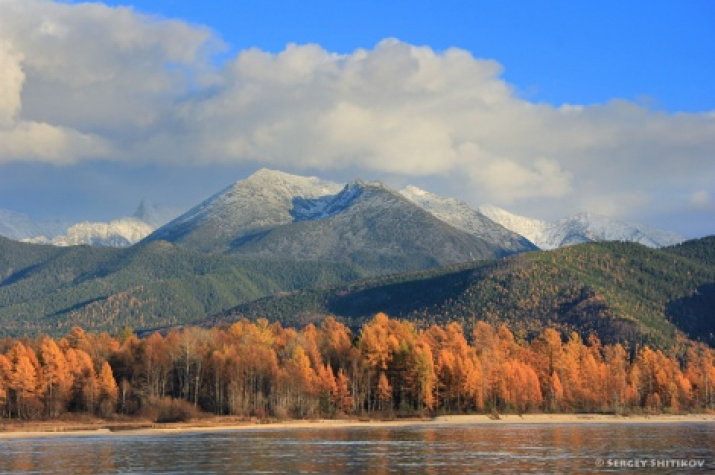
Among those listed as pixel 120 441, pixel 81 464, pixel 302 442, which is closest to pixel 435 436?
pixel 302 442

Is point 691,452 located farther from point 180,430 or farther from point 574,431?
point 180,430

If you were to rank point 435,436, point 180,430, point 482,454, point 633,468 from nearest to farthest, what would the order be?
point 633,468
point 482,454
point 435,436
point 180,430

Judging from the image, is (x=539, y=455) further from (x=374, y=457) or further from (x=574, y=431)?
(x=574, y=431)

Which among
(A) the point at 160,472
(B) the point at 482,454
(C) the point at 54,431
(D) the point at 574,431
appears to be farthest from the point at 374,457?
(C) the point at 54,431

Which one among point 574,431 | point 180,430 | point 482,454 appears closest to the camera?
point 482,454

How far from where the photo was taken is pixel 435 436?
536ft

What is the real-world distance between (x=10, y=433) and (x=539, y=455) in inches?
4368

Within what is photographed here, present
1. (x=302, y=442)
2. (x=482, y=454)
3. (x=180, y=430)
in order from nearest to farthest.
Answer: (x=482, y=454), (x=302, y=442), (x=180, y=430)

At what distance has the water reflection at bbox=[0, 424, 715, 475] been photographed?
108062 millimetres

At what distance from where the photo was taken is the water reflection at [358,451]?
10806cm

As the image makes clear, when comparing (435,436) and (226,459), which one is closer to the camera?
(226,459)

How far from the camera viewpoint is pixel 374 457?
121500 millimetres

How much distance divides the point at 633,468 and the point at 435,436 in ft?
202

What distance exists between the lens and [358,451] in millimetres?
131125
